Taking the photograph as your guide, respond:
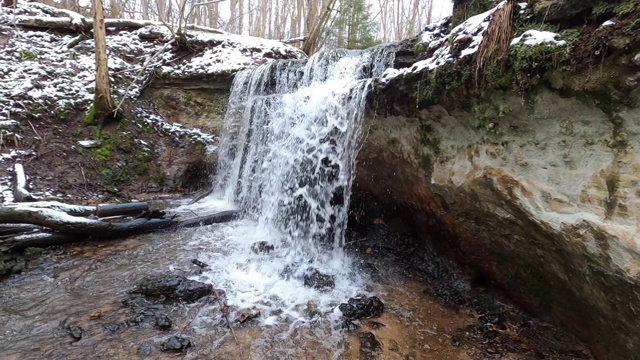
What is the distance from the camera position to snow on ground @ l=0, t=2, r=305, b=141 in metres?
7.24

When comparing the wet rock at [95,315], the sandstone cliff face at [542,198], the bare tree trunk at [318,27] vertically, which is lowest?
the wet rock at [95,315]

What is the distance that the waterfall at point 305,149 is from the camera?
16.8 feet

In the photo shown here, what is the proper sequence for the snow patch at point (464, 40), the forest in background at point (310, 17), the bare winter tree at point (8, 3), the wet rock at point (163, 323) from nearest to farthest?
the wet rock at point (163, 323), the snow patch at point (464, 40), the bare winter tree at point (8, 3), the forest in background at point (310, 17)

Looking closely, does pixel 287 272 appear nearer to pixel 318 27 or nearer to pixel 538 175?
pixel 538 175

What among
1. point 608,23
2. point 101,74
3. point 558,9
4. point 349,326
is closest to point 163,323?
point 349,326

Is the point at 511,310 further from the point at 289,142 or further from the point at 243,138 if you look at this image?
the point at 243,138

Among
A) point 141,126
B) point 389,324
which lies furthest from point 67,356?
point 141,126

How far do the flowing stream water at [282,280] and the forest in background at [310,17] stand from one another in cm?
759

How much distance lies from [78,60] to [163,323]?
8.50 m

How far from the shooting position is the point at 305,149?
5.61 metres

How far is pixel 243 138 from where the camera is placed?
7633mm

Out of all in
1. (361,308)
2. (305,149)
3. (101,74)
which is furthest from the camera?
(101,74)

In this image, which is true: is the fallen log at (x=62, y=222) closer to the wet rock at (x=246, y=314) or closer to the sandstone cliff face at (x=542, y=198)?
the wet rock at (x=246, y=314)

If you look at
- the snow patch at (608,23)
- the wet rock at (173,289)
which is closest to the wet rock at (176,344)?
the wet rock at (173,289)
